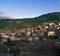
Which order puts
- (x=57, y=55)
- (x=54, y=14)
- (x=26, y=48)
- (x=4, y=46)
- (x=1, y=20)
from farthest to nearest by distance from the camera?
(x=1, y=20)
(x=54, y=14)
(x=4, y=46)
(x=26, y=48)
(x=57, y=55)

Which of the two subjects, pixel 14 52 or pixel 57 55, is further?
pixel 14 52

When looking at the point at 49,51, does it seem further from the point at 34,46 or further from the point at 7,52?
the point at 7,52

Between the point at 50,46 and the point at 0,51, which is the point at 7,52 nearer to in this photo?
the point at 0,51

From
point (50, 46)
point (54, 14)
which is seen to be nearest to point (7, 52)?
point (50, 46)

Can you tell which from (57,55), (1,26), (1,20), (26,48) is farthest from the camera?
(1,20)

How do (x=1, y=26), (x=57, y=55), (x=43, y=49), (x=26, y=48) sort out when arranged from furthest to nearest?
1. (x=1, y=26)
2. (x=26, y=48)
3. (x=43, y=49)
4. (x=57, y=55)

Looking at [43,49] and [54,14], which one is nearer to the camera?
[43,49]

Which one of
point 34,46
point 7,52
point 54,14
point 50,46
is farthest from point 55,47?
point 54,14

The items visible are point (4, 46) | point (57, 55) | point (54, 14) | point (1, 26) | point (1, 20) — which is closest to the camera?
point (57, 55)

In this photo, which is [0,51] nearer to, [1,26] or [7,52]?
[7,52]
